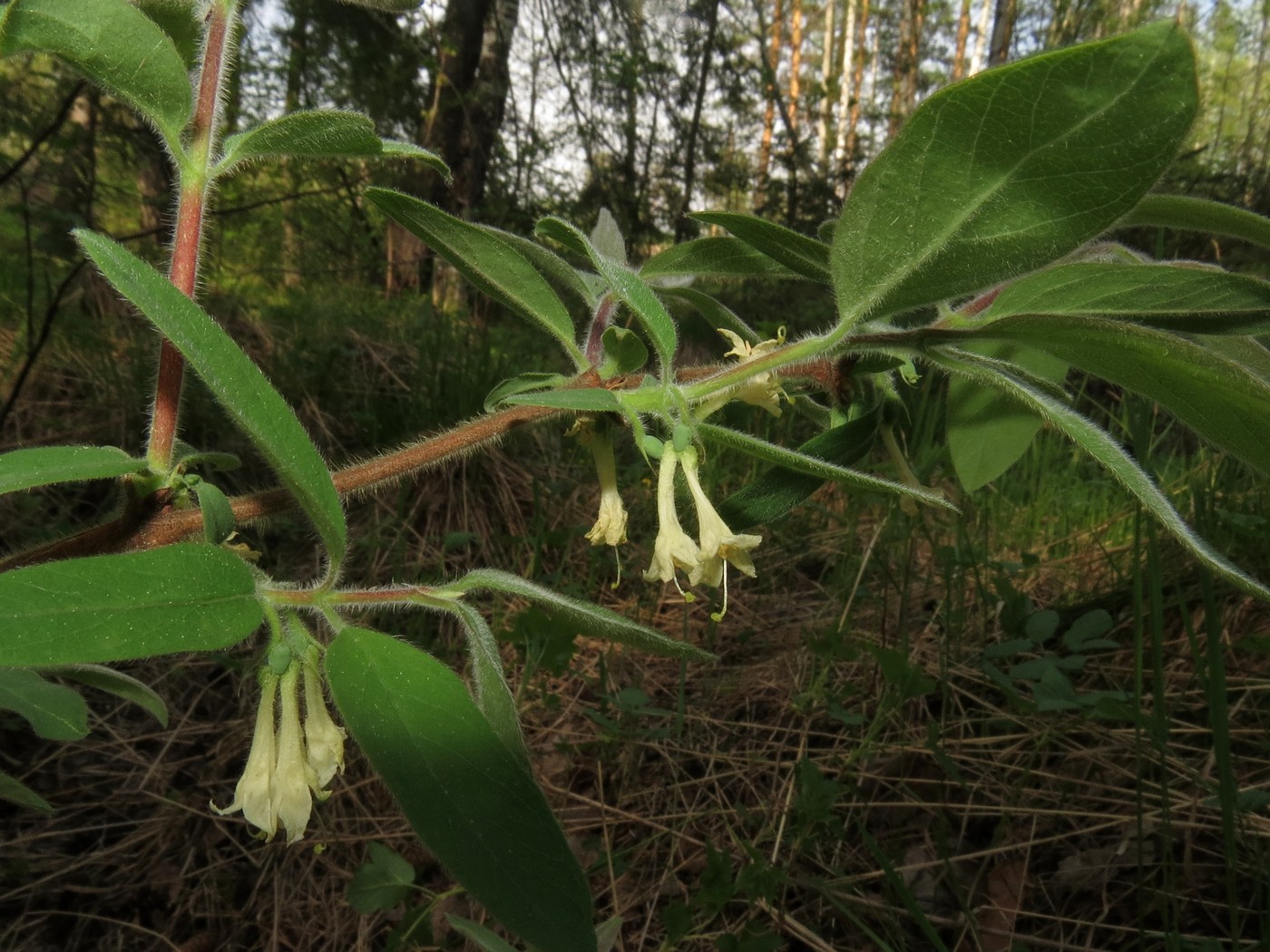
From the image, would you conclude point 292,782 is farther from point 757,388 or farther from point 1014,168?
point 1014,168

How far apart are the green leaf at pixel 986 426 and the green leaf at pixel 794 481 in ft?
0.39

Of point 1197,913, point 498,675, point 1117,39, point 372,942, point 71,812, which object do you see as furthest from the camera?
point 71,812

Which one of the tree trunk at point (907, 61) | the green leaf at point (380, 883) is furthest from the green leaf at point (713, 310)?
the tree trunk at point (907, 61)

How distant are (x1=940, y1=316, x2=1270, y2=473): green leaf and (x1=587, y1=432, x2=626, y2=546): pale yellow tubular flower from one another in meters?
0.28

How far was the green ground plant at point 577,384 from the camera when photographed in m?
0.36

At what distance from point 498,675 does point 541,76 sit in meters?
6.67

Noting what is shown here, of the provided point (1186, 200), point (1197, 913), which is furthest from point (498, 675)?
point (1197, 913)

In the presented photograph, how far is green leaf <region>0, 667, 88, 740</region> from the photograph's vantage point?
0.62 metres

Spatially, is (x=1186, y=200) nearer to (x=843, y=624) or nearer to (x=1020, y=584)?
(x=843, y=624)

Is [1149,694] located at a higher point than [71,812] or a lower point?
higher

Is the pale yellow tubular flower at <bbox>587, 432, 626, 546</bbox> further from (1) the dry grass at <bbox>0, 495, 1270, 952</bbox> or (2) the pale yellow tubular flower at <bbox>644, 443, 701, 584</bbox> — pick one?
(1) the dry grass at <bbox>0, 495, 1270, 952</bbox>

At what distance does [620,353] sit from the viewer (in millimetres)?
576

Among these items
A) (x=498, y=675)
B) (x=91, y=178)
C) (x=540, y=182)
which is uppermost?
(x=540, y=182)

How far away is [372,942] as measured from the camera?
5.23ft
